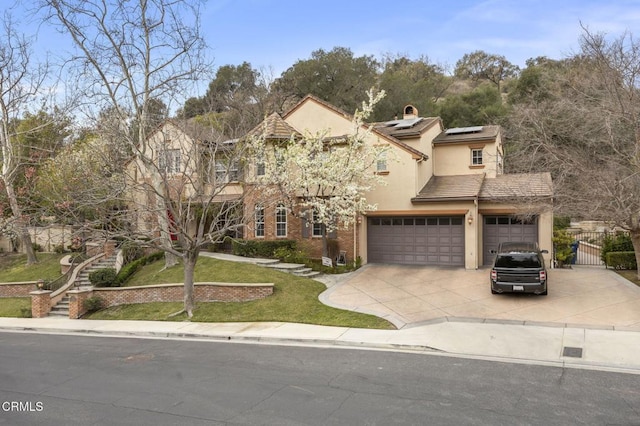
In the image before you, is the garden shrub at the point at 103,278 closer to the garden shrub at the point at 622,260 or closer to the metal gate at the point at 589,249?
the metal gate at the point at 589,249

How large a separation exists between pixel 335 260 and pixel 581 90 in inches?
494

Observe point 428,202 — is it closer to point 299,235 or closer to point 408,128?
point 408,128

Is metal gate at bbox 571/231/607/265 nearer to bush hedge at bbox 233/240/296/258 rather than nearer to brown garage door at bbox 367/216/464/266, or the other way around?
brown garage door at bbox 367/216/464/266

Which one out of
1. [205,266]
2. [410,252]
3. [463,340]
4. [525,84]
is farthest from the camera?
[525,84]

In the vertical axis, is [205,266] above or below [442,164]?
below

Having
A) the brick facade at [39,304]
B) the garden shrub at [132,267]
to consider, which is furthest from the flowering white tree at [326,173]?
the brick facade at [39,304]

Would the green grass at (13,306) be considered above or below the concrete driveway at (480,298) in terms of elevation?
below

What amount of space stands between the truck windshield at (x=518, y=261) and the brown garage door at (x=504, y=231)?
5.76 meters

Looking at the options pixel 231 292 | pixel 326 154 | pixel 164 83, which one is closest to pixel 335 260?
pixel 326 154

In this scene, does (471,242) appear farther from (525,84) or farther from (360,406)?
(525,84)

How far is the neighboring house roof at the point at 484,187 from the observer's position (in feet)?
65.9

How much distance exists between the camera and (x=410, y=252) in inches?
876
